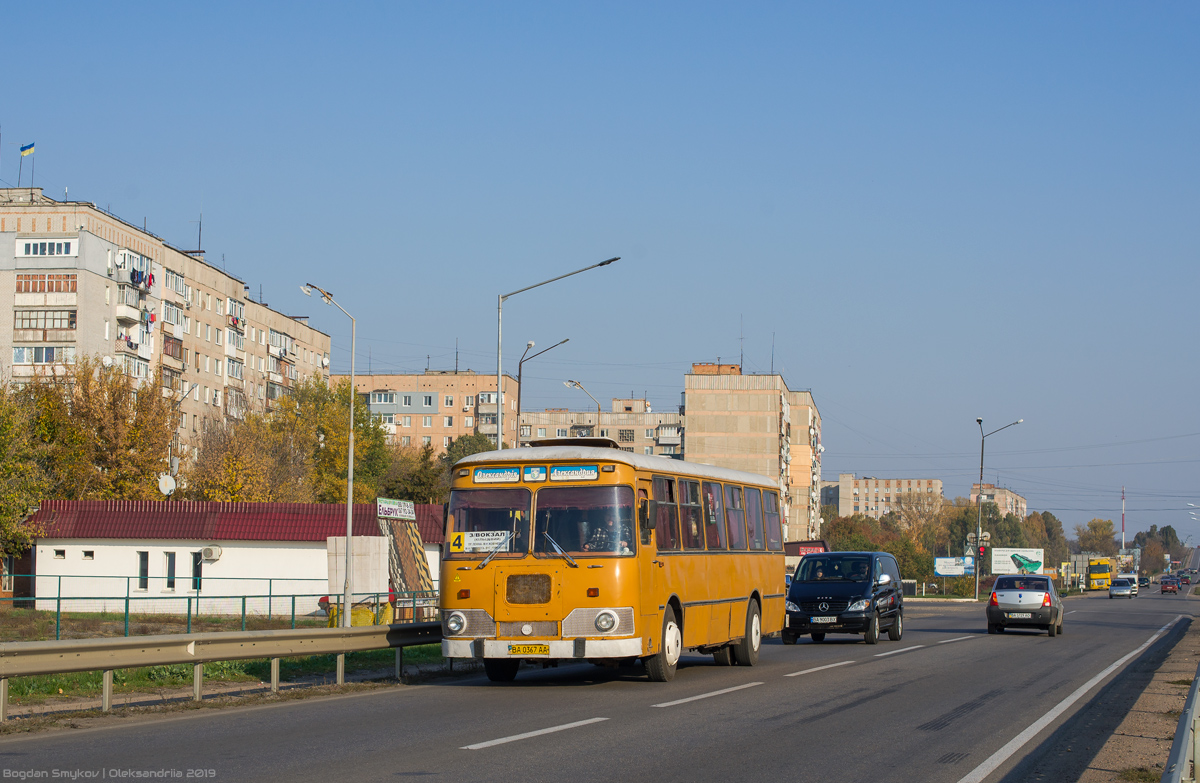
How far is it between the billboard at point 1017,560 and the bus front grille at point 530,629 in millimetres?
91889

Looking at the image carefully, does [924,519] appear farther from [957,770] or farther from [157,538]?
[957,770]

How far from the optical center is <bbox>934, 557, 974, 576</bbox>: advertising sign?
9931 centimetres

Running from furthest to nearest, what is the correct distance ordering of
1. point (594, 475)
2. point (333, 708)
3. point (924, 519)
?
point (924, 519) → point (594, 475) → point (333, 708)

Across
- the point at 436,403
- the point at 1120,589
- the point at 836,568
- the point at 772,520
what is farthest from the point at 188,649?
the point at 436,403

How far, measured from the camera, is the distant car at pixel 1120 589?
86.1 meters

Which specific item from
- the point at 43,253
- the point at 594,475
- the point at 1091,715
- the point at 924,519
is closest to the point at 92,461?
the point at 43,253

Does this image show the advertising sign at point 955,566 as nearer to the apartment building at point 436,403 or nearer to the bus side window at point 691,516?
the apartment building at point 436,403

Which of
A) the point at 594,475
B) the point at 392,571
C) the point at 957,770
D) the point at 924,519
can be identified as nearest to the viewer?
the point at 957,770

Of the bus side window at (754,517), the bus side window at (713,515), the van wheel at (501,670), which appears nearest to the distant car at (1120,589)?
the bus side window at (754,517)

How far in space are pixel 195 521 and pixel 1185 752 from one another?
46223 mm

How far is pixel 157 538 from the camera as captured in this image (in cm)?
4875

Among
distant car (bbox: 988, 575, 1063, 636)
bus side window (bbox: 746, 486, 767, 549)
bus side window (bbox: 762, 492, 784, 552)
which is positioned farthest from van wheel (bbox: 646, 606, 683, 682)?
distant car (bbox: 988, 575, 1063, 636)

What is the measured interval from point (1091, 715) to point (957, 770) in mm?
4742

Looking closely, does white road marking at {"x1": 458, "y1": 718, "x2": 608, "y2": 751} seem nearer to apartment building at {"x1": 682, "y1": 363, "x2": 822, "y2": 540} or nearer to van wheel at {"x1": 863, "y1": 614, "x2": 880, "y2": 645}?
van wheel at {"x1": 863, "y1": 614, "x2": 880, "y2": 645}
